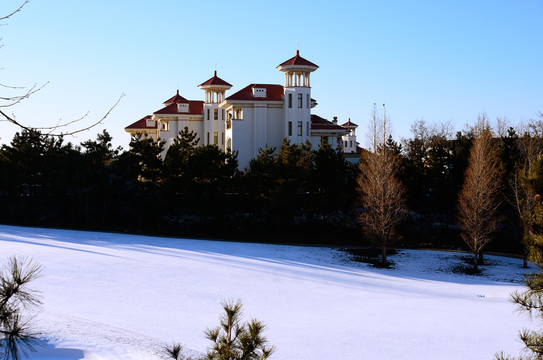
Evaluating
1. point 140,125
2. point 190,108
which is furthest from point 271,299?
point 140,125

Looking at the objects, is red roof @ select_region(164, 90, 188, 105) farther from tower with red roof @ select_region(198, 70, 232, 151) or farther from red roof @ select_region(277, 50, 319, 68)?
red roof @ select_region(277, 50, 319, 68)

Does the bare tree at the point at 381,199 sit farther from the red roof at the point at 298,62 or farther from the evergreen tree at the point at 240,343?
the evergreen tree at the point at 240,343

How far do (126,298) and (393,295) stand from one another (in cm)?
1117

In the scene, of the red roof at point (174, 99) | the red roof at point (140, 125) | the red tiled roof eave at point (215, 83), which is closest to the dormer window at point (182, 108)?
the red tiled roof eave at point (215, 83)

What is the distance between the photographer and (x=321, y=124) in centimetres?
5272

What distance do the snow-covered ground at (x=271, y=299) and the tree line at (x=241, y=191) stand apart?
5.53 meters

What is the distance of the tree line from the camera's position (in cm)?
3800

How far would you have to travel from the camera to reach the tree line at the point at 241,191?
3800cm

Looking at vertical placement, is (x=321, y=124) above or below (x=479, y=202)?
Answer: above

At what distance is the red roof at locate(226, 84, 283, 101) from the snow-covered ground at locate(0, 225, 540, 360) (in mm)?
20323

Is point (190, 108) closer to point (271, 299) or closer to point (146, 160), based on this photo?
point (146, 160)

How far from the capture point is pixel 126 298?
61.8ft

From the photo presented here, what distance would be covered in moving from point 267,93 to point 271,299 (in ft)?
115

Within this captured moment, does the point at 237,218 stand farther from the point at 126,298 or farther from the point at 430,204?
the point at 126,298
